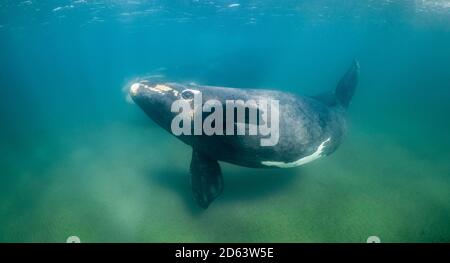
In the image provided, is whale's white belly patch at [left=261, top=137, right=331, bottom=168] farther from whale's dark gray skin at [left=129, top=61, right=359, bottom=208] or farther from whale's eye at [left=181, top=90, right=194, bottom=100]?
whale's eye at [left=181, top=90, right=194, bottom=100]

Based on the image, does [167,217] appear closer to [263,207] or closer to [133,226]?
[133,226]

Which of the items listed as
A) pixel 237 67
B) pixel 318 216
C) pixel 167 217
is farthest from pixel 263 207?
Result: pixel 237 67

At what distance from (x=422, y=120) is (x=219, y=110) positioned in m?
15.5

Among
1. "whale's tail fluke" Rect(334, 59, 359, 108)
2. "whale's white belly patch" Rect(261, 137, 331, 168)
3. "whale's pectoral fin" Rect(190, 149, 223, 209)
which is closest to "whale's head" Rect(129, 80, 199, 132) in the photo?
"whale's pectoral fin" Rect(190, 149, 223, 209)

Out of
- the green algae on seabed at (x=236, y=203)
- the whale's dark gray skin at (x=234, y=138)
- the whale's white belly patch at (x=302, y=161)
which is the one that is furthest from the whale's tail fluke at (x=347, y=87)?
the whale's dark gray skin at (x=234, y=138)

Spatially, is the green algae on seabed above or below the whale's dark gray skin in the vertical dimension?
below

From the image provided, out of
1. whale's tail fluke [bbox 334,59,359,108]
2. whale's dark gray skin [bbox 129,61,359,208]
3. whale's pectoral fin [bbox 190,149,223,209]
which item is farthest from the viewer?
whale's tail fluke [bbox 334,59,359,108]

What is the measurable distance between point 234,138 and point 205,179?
1462 millimetres

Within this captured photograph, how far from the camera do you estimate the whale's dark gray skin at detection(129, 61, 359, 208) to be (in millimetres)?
7648

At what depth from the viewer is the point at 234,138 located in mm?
7465

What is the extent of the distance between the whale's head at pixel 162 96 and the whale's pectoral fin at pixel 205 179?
1276 millimetres

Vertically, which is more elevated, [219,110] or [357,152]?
[219,110]

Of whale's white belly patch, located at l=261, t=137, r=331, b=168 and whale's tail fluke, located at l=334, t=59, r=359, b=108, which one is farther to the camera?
whale's tail fluke, located at l=334, t=59, r=359, b=108

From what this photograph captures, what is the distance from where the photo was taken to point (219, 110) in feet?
24.2
